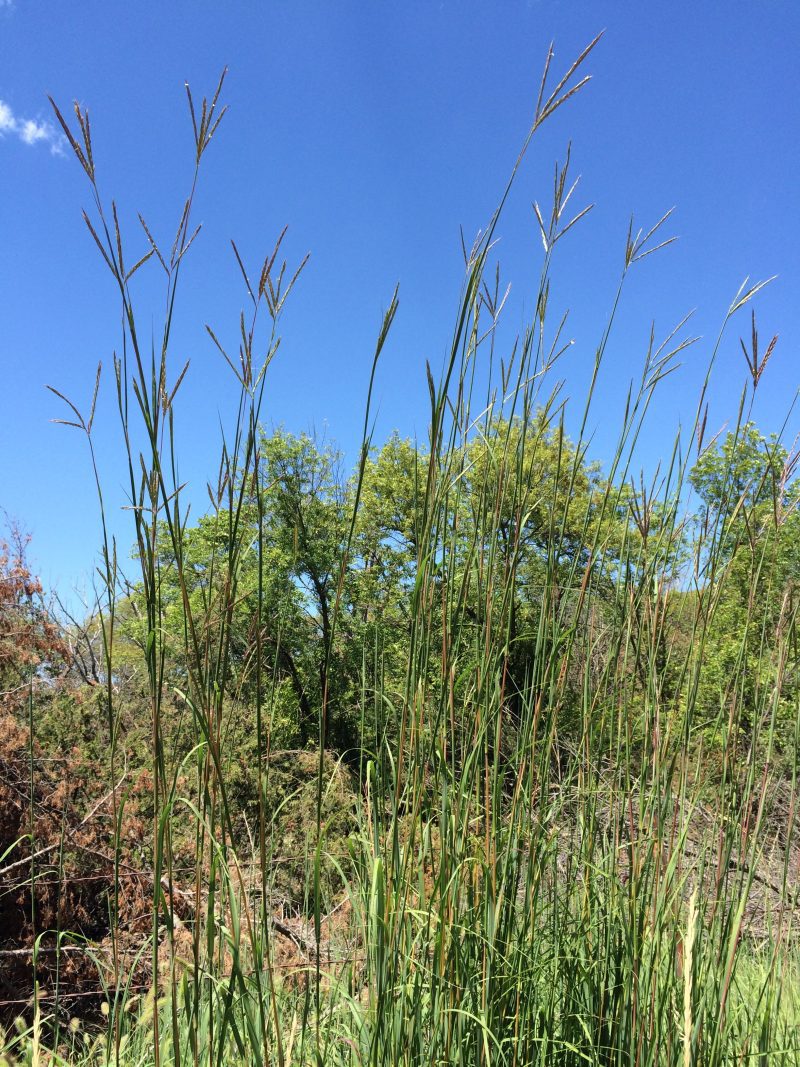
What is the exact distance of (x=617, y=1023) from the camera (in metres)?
0.98

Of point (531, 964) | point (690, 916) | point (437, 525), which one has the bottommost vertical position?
point (531, 964)

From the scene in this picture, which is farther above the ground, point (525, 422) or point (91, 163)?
point (91, 163)

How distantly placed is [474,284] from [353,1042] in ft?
3.44

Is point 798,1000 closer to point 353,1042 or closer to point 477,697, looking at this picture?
point 353,1042

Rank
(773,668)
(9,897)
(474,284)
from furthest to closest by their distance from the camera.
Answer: (9,897), (773,668), (474,284)

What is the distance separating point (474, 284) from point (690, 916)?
0.78 meters

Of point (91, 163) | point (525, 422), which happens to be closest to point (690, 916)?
point (525, 422)

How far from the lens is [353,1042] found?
95 centimetres

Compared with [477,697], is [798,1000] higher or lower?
lower

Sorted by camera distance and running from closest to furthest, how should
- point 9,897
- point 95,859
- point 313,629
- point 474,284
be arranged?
point 474,284 < point 9,897 < point 95,859 < point 313,629

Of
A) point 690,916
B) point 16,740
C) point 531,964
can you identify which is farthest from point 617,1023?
point 16,740

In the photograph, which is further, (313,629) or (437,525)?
(313,629)

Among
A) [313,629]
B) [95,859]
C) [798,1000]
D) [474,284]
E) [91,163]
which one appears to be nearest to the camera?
[91,163]

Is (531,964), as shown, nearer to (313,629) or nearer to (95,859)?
(95,859)
